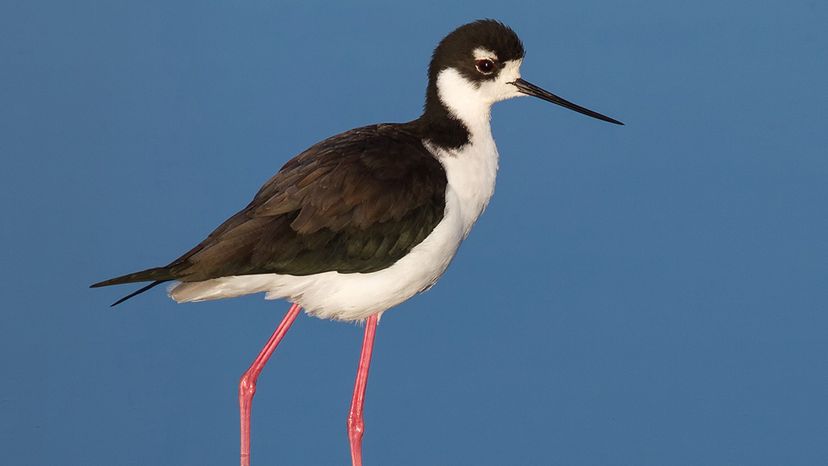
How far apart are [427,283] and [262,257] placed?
2.04 feet

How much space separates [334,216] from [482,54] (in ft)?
2.57

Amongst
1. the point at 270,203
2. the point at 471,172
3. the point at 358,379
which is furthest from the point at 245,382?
the point at 471,172

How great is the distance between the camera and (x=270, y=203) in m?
4.84

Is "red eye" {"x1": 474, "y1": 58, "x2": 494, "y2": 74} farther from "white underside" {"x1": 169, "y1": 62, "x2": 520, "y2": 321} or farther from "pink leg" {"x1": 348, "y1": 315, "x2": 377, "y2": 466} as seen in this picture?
"pink leg" {"x1": 348, "y1": 315, "x2": 377, "y2": 466}

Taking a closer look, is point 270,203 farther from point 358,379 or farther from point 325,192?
point 358,379

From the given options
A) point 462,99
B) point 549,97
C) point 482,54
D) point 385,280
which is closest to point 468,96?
point 462,99

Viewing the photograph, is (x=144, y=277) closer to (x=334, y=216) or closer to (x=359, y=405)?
(x=334, y=216)

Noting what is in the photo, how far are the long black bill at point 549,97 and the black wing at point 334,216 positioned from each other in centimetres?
46

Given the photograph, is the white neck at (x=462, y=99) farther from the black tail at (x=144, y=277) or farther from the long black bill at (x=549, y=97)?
the black tail at (x=144, y=277)

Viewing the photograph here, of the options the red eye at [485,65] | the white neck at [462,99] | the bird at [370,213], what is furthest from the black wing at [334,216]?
the red eye at [485,65]

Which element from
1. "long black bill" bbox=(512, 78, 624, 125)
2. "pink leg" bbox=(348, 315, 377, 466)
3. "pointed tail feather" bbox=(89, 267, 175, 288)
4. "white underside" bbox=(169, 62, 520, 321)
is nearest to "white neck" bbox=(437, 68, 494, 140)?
"white underside" bbox=(169, 62, 520, 321)

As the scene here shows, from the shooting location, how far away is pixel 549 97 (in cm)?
529

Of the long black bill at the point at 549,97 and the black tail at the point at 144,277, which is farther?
the long black bill at the point at 549,97

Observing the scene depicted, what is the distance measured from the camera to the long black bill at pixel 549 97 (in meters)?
5.23
